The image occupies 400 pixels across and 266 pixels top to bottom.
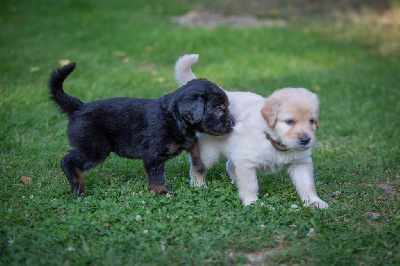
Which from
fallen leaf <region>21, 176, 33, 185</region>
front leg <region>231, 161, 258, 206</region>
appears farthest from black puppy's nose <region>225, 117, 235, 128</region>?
fallen leaf <region>21, 176, 33, 185</region>

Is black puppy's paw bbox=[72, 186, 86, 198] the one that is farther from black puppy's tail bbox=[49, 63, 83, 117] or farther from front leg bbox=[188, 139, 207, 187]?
front leg bbox=[188, 139, 207, 187]

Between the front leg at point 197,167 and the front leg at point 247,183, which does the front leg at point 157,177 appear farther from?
the front leg at point 247,183

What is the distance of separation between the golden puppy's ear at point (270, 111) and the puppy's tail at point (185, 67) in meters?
1.10

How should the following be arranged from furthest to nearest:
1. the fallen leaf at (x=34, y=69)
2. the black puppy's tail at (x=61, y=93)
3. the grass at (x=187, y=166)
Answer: the fallen leaf at (x=34, y=69) < the black puppy's tail at (x=61, y=93) < the grass at (x=187, y=166)

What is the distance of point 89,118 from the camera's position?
4.42 meters

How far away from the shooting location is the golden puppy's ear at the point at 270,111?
153 inches

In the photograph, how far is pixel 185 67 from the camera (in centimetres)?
474

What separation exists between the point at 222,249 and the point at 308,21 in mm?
10584

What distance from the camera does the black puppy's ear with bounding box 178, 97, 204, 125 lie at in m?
4.16

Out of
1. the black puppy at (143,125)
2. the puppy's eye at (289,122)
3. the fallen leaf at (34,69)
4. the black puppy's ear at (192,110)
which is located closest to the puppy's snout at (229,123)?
the black puppy at (143,125)

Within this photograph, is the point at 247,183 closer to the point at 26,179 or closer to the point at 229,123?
the point at 229,123

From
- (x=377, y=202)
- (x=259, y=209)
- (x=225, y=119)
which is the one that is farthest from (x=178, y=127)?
(x=377, y=202)

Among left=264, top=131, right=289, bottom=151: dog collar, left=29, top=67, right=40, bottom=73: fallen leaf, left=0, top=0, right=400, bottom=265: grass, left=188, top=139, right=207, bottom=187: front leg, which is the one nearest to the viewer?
left=0, top=0, right=400, bottom=265: grass

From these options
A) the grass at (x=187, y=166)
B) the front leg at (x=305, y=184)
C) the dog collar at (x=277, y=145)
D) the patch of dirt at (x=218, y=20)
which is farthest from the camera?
the patch of dirt at (x=218, y=20)
